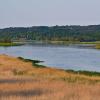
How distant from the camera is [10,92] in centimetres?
1628

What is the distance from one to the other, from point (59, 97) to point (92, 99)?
1.23 meters

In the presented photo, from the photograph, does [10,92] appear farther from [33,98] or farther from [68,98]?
[68,98]

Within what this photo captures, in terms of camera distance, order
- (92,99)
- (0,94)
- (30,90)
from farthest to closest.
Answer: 1. (30,90)
2. (0,94)
3. (92,99)

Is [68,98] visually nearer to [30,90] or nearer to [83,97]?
[83,97]

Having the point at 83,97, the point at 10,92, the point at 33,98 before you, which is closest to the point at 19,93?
the point at 10,92

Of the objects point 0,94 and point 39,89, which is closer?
point 0,94

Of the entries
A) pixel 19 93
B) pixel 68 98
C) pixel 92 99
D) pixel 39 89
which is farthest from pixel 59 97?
pixel 39 89

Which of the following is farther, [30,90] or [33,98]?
[30,90]

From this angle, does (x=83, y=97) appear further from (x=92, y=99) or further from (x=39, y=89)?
(x=39, y=89)

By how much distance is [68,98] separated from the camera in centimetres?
1418

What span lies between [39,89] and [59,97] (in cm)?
344

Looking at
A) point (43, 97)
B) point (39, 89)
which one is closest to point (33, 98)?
point (43, 97)

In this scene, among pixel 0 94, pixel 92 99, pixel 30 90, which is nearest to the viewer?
pixel 92 99

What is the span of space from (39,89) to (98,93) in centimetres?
289
